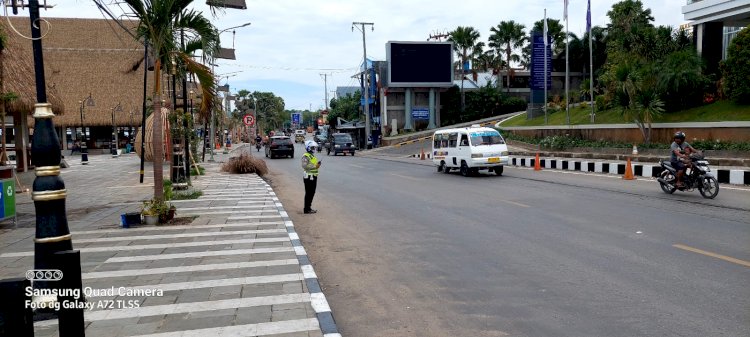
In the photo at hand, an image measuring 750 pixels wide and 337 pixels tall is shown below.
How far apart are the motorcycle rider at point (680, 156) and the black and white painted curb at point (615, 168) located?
1.55m

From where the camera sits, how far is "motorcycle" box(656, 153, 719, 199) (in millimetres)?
13211

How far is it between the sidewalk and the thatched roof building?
38.6m

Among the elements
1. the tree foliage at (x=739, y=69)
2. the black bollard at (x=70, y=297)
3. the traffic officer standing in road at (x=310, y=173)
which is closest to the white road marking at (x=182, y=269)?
the black bollard at (x=70, y=297)

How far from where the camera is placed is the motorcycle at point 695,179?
43.3 ft

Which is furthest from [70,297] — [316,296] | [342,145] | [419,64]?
[419,64]

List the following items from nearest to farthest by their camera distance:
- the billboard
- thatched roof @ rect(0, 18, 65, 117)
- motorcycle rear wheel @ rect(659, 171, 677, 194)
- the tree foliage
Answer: motorcycle rear wheel @ rect(659, 171, 677, 194)
thatched roof @ rect(0, 18, 65, 117)
the tree foliage
the billboard

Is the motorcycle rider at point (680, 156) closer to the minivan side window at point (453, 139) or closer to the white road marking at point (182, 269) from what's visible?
the minivan side window at point (453, 139)

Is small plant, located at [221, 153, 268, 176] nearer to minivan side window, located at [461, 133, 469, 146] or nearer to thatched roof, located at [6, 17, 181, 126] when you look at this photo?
minivan side window, located at [461, 133, 469, 146]

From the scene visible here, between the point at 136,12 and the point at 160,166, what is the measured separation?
296cm

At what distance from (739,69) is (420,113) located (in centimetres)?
3618

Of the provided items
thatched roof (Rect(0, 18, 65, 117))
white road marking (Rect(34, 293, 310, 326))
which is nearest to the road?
white road marking (Rect(34, 293, 310, 326))

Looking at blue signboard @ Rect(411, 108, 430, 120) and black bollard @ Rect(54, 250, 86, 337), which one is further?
blue signboard @ Rect(411, 108, 430, 120)

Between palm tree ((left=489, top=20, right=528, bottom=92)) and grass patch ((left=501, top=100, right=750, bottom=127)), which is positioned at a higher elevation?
palm tree ((left=489, top=20, right=528, bottom=92))

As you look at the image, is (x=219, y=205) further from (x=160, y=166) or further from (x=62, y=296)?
(x=62, y=296)
